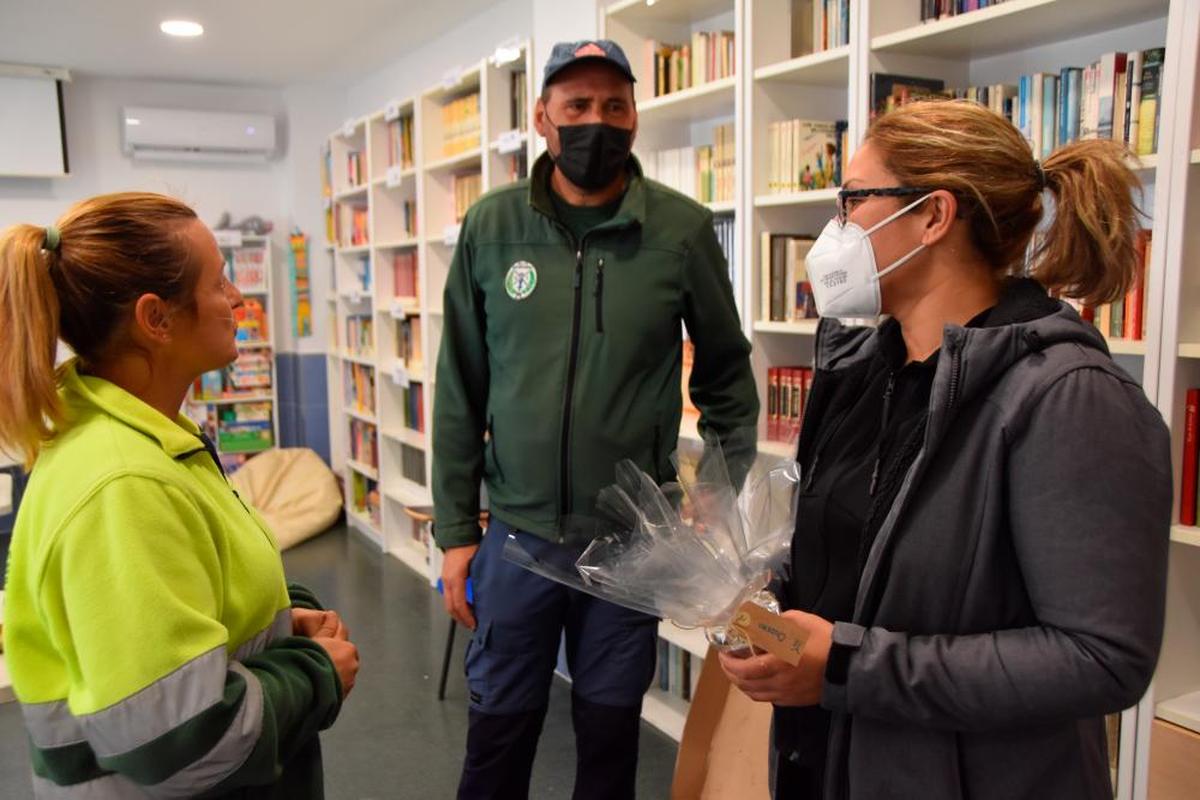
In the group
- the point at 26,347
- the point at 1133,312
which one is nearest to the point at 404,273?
the point at 1133,312

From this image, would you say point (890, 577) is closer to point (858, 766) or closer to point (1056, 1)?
point (858, 766)

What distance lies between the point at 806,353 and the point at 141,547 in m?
2.23

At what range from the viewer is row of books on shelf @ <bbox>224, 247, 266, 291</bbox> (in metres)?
6.48

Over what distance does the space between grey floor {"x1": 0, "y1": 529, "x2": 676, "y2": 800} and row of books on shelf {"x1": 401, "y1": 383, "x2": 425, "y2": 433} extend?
42.3 inches

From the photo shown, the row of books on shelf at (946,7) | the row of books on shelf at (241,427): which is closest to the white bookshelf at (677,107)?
the row of books on shelf at (946,7)

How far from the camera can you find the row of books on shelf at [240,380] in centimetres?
636

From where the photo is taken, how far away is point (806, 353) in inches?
114

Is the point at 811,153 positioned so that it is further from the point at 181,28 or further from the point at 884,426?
the point at 181,28

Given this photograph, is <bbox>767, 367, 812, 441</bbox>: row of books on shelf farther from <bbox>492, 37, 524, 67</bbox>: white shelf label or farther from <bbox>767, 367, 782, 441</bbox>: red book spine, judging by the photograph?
<bbox>492, 37, 524, 67</bbox>: white shelf label

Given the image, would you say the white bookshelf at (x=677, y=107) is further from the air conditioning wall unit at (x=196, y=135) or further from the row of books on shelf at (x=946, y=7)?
the air conditioning wall unit at (x=196, y=135)

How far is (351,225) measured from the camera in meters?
6.05

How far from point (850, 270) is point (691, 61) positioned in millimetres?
1939

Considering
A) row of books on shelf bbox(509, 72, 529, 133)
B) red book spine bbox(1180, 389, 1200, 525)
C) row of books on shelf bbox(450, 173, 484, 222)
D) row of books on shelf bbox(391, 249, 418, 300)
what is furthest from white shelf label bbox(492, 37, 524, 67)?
red book spine bbox(1180, 389, 1200, 525)

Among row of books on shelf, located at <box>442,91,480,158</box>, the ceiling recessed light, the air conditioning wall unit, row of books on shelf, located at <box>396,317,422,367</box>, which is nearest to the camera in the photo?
row of books on shelf, located at <box>442,91,480,158</box>
